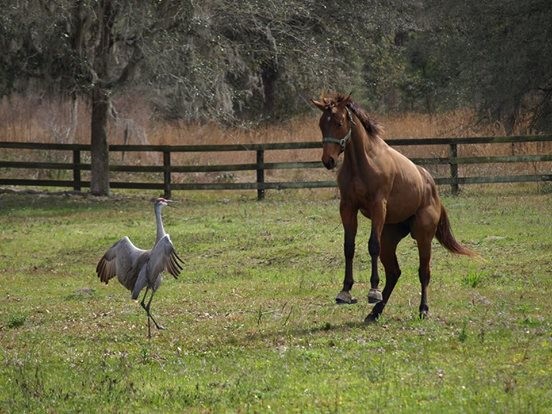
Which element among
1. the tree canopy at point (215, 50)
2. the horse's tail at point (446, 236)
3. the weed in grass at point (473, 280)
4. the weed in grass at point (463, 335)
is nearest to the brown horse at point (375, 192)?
the horse's tail at point (446, 236)

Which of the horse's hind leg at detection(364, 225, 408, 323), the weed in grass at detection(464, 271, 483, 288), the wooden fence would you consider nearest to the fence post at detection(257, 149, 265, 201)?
the wooden fence

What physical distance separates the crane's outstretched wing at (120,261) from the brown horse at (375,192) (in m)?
2.15

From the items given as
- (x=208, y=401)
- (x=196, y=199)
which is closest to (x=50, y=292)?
(x=208, y=401)

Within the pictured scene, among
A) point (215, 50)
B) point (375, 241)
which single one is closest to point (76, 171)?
point (215, 50)

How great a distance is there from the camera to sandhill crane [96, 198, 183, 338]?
1143 cm

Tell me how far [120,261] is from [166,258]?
2.95 ft

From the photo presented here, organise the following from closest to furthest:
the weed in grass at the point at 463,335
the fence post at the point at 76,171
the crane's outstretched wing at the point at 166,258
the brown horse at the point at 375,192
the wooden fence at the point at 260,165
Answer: the weed in grass at the point at 463,335 < the crane's outstretched wing at the point at 166,258 < the brown horse at the point at 375,192 < the wooden fence at the point at 260,165 < the fence post at the point at 76,171

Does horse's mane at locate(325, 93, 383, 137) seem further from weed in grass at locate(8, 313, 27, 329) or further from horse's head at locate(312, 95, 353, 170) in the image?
→ weed in grass at locate(8, 313, 27, 329)

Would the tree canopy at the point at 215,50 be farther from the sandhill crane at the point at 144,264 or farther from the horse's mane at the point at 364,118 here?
the horse's mane at the point at 364,118

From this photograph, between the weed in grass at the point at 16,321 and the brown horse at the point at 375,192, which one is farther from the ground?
the brown horse at the point at 375,192

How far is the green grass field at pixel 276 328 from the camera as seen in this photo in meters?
8.86

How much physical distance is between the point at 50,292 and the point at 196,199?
1315 cm

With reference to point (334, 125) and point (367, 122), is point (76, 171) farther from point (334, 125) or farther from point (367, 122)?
point (334, 125)

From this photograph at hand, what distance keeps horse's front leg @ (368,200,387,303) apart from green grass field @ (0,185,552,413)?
305 mm
